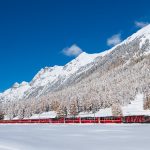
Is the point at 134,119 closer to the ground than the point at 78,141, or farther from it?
farther from it

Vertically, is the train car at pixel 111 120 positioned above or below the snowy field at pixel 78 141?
above

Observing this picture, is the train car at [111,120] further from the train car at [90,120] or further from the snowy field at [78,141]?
the snowy field at [78,141]

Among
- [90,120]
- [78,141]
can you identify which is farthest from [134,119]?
[78,141]

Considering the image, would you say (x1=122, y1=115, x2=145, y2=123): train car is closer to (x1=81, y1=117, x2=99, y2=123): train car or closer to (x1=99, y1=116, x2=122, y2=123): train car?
(x1=99, y1=116, x2=122, y2=123): train car

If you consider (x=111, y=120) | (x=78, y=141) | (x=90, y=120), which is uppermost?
(x=90, y=120)

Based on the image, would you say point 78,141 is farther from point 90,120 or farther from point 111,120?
point 90,120

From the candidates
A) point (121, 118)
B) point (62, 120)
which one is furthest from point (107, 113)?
point (121, 118)

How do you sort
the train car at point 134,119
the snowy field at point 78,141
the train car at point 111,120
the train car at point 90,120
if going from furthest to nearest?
1. the train car at point 90,120
2. the train car at point 111,120
3. the train car at point 134,119
4. the snowy field at point 78,141

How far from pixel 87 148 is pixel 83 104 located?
172180 mm

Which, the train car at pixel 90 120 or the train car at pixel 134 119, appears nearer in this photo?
the train car at pixel 134 119

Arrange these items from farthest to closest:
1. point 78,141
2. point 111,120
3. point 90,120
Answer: point 90,120 < point 111,120 < point 78,141

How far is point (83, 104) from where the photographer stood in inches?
7446

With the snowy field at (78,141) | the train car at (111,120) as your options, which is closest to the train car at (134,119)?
the train car at (111,120)

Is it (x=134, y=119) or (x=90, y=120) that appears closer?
(x=134, y=119)
